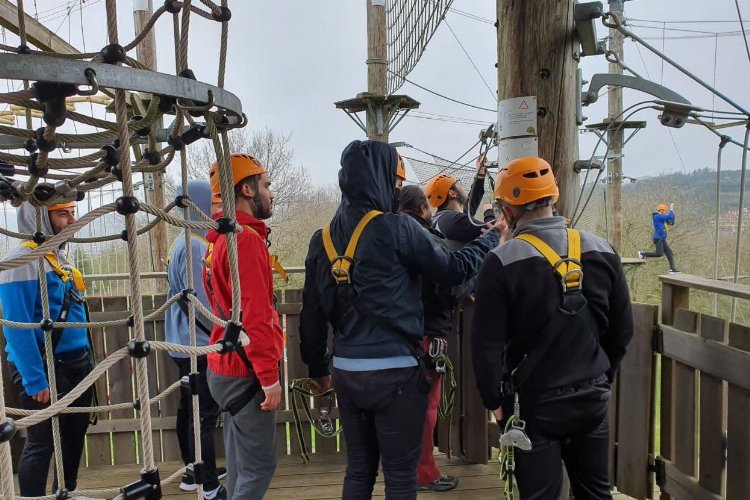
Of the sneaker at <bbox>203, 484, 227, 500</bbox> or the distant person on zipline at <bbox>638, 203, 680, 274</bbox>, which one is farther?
the distant person on zipline at <bbox>638, 203, 680, 274</bbox>

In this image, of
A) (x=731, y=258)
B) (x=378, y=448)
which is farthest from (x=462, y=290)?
(x=731, y=258)

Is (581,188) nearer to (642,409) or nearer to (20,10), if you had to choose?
(642,409)

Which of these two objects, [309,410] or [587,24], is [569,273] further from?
[309,410]

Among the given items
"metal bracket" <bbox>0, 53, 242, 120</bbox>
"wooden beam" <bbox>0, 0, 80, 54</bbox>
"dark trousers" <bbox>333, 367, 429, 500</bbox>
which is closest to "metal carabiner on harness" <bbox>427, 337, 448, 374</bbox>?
"dark trousers" <bbox>333, 367, 429, 500</bbox>

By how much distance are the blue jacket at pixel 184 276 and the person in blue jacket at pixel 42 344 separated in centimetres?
43

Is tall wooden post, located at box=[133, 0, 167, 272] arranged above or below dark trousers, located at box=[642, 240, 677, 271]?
above

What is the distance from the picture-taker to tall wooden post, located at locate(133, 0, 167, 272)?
6.61 metres

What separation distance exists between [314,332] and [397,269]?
489 mm

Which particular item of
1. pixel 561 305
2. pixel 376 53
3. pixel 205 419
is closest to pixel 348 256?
pixel 561 305

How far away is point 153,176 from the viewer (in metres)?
6.99

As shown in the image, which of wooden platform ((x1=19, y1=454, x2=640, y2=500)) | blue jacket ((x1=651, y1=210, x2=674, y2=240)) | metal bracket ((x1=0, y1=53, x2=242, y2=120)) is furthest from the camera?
blue jacket ((x1=651, y1=210, x2=674, y2=240))

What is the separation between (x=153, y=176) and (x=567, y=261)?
628 centimetres

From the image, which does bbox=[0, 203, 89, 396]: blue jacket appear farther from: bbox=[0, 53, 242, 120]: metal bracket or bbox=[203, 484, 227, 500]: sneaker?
bbox=[0, 53, 242, 120]: metal bracket

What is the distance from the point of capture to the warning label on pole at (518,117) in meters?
2.33
